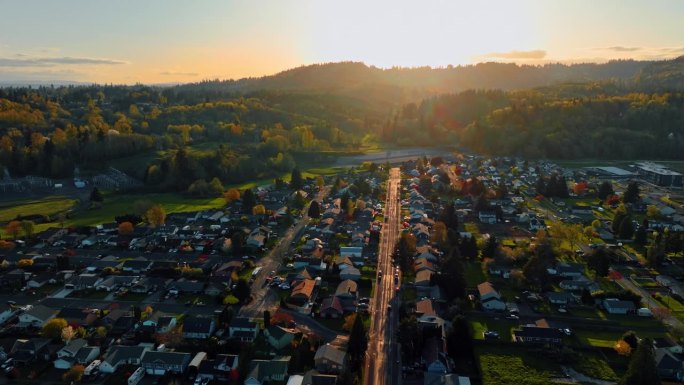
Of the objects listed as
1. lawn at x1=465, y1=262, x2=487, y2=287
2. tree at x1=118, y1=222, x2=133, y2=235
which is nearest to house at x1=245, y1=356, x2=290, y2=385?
lawn at x1=465, y1=262, x2=487, y2=287

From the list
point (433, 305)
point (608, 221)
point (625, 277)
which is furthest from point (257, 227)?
point (608, 221)

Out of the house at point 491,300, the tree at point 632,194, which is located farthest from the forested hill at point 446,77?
the house at point 491,300

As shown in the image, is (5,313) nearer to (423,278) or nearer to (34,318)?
(34,318)

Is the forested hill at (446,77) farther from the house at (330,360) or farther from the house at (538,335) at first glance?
the house at (330,360)

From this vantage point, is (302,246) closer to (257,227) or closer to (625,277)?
(257,227)

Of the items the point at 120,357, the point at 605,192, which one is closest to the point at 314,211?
the point at 120,357

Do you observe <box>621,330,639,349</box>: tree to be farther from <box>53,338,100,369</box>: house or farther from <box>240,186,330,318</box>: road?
<box>53,338,100,369</box>: house
